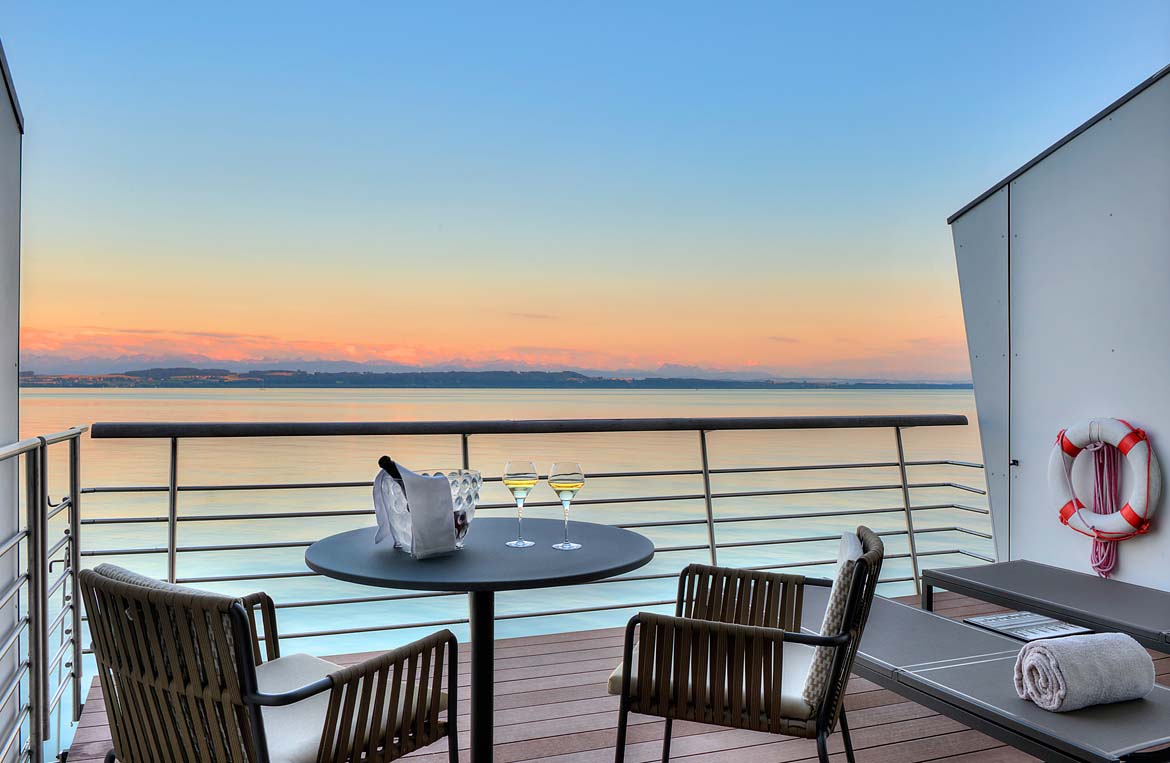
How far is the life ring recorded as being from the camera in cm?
301

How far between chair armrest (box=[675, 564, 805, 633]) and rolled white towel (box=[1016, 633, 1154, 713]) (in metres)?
0.53

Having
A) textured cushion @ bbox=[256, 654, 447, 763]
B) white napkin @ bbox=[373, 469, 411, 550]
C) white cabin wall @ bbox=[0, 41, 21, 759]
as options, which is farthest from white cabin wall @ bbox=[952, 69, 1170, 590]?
white cabin wall @ bbox=[0, 41, 21, 759]

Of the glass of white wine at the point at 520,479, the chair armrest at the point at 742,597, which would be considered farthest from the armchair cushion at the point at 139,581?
the chair armrest at the point at 742,597

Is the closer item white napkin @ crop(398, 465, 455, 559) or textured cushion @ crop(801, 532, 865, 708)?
textured cushion @ crop(801, 532, 865, 708)

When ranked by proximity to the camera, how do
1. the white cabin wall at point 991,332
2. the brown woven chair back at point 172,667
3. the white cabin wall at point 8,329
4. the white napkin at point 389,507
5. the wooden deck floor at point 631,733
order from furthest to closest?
the white cabin wall at point 991,332, the wooden deck floor at point 631,733, the white cabin wall at point 8,329, the white napkin at point 389,507, the brown woven chair back at point 172,667

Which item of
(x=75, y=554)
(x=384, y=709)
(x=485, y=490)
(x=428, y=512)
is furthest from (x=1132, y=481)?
(x=485, y=490)

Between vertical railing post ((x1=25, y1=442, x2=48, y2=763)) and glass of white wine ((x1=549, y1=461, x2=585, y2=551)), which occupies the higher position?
glass of white wine ((x1=549, y1=461, x2=585, y2=551))

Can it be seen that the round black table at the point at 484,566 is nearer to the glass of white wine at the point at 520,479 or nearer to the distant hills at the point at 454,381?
the glass of white wine at the point at 520,479

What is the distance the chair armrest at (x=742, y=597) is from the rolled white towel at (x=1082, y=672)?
1.75ft

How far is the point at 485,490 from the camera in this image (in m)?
7.84

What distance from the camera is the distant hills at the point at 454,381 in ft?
35.0

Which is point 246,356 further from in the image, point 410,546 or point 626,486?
point 410,546

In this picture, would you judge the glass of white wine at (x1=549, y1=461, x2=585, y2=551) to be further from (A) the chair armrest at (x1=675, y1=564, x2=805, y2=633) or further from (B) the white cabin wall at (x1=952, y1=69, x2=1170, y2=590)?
(B) the white cabin wall at (x1=952, y1=69, x2=1170, y2=590)

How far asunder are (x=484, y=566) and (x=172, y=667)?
64cm
